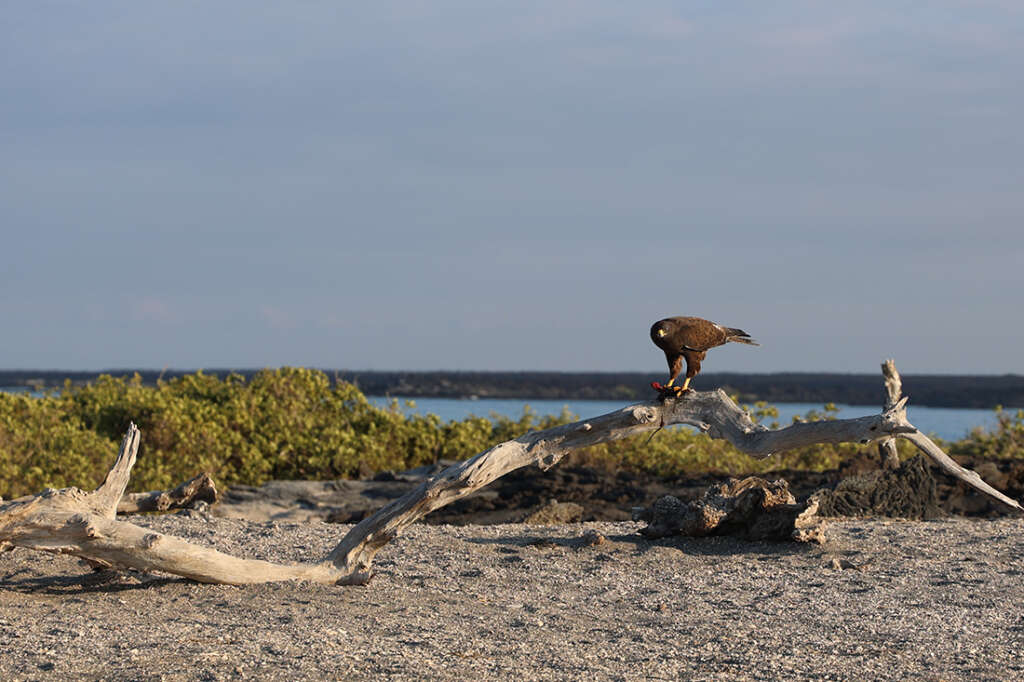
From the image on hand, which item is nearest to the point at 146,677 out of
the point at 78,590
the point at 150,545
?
the point at 150,545

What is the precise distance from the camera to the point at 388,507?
24.0 ft

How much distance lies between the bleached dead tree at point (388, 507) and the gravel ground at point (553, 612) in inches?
7.6

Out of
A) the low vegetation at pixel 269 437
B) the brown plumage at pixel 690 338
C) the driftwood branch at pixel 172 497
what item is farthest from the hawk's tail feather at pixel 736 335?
the low vegetation at pixel 269 437

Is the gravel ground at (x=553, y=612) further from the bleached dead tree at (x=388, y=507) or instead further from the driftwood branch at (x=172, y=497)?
the driftwood branch at (x=172, y=497)

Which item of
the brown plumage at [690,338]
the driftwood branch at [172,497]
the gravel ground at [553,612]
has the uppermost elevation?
the brown plumage at [690,338]

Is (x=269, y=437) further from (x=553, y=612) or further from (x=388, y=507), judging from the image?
(x=553, y=612)

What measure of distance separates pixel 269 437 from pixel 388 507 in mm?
8921

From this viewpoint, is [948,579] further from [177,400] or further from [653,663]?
[177,400]

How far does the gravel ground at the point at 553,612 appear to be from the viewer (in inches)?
218

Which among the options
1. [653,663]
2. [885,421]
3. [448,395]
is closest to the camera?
[653,663]

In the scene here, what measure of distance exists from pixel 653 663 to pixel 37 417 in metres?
12.7

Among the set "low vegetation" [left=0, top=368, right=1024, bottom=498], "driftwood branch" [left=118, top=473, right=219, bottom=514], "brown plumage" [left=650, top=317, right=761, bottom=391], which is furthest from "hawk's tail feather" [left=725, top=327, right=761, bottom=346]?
"low vegetation" [left=0, top=368, right=1024, bottom=498]

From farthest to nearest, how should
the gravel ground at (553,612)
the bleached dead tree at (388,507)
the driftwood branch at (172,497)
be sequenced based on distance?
the driftwood branch at (172,497)
the bleached dead tree at (388,507)
the gravel ground at (553,612)

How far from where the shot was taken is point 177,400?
16422 millimetres
